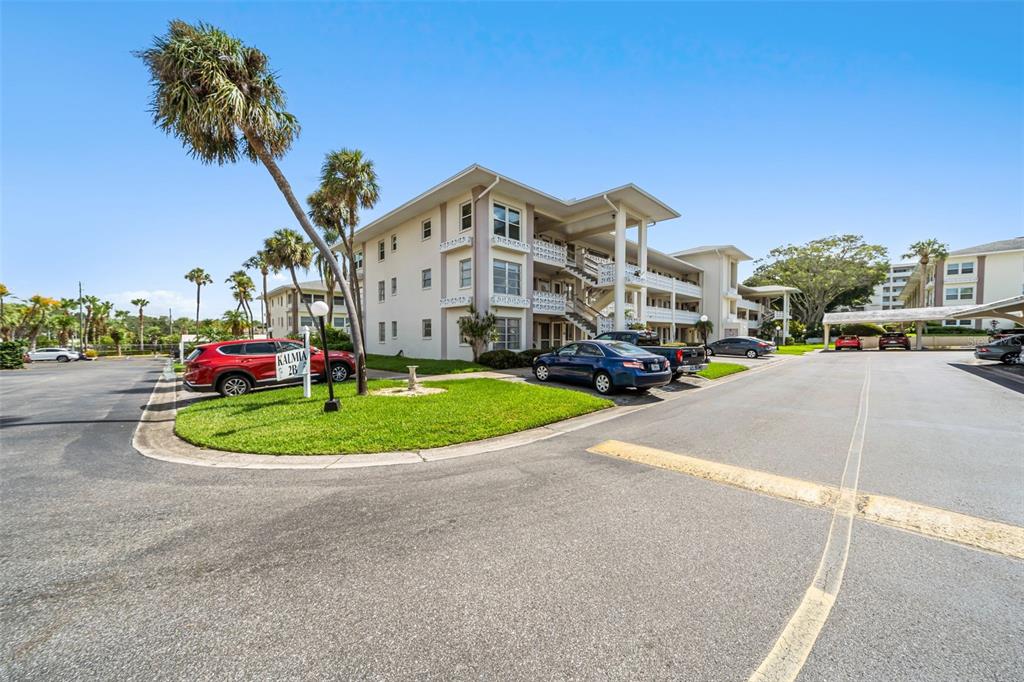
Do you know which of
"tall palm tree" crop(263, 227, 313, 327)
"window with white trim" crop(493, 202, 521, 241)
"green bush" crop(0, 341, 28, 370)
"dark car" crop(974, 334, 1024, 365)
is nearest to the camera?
"dark car" crop(974, 334, 1024, 365)

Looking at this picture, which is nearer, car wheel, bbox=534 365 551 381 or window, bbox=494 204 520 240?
car wheel, bbox=534 365 551 381

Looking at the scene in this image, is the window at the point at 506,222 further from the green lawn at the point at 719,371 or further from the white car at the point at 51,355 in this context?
the white car at the point at 51,355

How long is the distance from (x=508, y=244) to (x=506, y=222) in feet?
4.82

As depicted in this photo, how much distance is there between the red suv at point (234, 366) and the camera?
36.0 ft

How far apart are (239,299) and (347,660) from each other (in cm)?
5675

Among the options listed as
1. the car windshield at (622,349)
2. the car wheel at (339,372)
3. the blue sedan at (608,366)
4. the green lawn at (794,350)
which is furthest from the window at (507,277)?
the green lawn at (794,350)

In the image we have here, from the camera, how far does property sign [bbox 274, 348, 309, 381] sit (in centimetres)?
1056

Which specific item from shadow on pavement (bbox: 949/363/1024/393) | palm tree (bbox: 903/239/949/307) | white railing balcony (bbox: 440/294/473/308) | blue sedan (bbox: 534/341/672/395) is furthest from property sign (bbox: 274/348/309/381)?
palm tree (bbox: 903/239/949/307)

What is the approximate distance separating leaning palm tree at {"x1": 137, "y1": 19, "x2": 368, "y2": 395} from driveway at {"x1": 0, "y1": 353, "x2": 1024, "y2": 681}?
698cm

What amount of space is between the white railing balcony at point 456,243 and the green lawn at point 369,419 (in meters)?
10.5

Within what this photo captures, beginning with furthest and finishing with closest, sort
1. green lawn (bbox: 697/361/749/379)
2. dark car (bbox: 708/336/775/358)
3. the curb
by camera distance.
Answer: dark car (bbox: 708/336/775/358)
green lawn (bbox: 697/361/749/379)
the curb

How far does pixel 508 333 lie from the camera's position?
20.5m

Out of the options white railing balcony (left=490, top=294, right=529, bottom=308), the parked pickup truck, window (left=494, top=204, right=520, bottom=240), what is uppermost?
window (left=494, top=204, right=520, bottom=240)

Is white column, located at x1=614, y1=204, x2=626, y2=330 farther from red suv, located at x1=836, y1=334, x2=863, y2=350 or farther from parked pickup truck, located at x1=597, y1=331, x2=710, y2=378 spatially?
red suv, located at x1=836, y1=334, x2=863, y2=350
